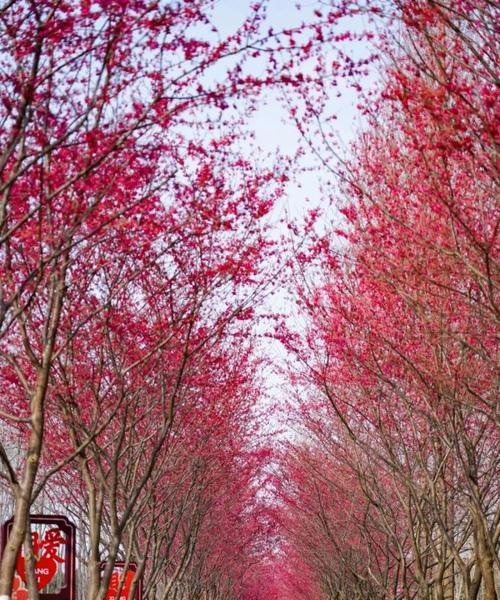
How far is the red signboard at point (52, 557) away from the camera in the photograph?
9922mm

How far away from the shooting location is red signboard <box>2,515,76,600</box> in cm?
992

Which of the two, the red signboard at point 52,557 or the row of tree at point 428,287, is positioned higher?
the row of tree at point 428,287

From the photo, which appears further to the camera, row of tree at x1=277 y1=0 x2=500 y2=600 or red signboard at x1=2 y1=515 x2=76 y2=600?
red signboard at x1=2 y1=515 x2=76 y2=600

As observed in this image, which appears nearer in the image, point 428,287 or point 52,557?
point 428,287

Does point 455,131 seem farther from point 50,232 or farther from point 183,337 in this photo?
point 183,337

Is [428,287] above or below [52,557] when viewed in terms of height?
above

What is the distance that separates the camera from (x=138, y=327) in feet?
32.9

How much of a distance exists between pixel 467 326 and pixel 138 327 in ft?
11.5

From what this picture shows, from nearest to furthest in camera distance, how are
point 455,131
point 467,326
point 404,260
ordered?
point 455,131, point 404,260, point 467,326

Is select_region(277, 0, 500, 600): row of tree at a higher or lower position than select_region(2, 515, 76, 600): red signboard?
higher

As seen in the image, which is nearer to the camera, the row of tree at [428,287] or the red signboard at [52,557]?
the row of tree at [428,287]

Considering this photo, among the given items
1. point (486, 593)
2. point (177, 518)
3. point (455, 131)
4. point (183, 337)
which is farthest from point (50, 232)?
point (177, 518)

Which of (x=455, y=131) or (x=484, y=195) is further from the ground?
(x=484, y=195)

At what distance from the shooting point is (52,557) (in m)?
11.2
